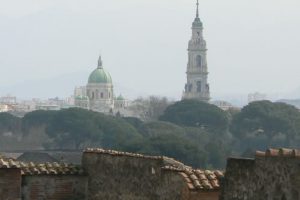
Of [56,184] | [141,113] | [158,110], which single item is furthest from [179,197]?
[141,113]

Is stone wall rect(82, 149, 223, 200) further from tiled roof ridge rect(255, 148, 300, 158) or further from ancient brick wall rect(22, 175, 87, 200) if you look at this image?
tiled roof ridge rect(255, 148, 300, 158)

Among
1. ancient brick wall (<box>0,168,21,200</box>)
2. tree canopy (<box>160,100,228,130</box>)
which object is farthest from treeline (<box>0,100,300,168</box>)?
ancient brick wall (<box>0,168,21,200</box>)

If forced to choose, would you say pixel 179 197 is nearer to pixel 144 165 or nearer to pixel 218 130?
pixel 144 165

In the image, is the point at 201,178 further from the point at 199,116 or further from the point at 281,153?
the point at 199,116

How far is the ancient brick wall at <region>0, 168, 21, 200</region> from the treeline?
8915 centimetres

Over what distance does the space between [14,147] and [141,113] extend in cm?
5736

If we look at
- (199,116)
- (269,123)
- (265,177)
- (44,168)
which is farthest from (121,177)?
(199,116)

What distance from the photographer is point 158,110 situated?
540 feet

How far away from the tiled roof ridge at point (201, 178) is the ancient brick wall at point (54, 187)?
2657mm

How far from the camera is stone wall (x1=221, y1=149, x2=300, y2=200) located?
26.8ft

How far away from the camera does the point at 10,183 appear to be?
489 inches

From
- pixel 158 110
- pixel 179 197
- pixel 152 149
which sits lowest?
pixel 179 197

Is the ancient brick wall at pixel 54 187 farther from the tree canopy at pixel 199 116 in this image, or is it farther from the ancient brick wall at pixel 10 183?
the tree canopy at pixel 199 116

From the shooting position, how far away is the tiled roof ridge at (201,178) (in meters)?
9.85
